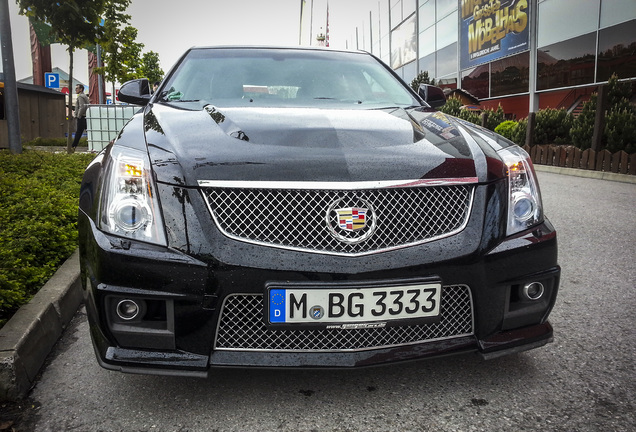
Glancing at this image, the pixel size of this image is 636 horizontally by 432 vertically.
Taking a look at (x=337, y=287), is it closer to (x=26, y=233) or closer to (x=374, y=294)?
(x=374, y=294)

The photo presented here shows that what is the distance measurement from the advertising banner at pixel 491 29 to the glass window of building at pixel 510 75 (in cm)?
31

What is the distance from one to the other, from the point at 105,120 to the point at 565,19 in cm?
1610

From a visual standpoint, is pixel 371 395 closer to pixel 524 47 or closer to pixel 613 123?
pixel 613 123

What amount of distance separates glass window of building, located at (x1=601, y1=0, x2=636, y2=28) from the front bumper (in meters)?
18.5

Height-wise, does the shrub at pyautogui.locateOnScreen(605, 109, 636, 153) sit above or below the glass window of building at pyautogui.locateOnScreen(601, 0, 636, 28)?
below

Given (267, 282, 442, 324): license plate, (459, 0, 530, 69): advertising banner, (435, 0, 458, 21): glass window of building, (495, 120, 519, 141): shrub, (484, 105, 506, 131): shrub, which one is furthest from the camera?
(435, 0, 458, 21): glass window of building

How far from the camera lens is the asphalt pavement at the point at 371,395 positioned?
6.40ft

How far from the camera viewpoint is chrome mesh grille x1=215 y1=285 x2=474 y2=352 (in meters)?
1.97

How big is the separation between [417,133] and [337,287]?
2.77ft

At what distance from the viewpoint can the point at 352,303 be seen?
1948 millimetres

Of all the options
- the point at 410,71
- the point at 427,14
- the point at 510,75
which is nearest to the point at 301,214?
the point at 510,75

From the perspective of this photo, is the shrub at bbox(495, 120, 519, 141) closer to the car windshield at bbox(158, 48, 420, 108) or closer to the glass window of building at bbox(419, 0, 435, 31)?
the car windshield at bbox(158, 48, 420, 108)

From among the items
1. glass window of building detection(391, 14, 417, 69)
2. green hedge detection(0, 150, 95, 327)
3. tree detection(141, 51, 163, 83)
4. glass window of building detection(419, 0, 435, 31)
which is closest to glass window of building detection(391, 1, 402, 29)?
glass window of building detection(391, 14, 417, 69)

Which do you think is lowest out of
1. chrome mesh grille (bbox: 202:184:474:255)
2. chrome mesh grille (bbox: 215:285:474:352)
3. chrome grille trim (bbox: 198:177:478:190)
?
chrome mesh grille (bbox: 215:285:474:352)
